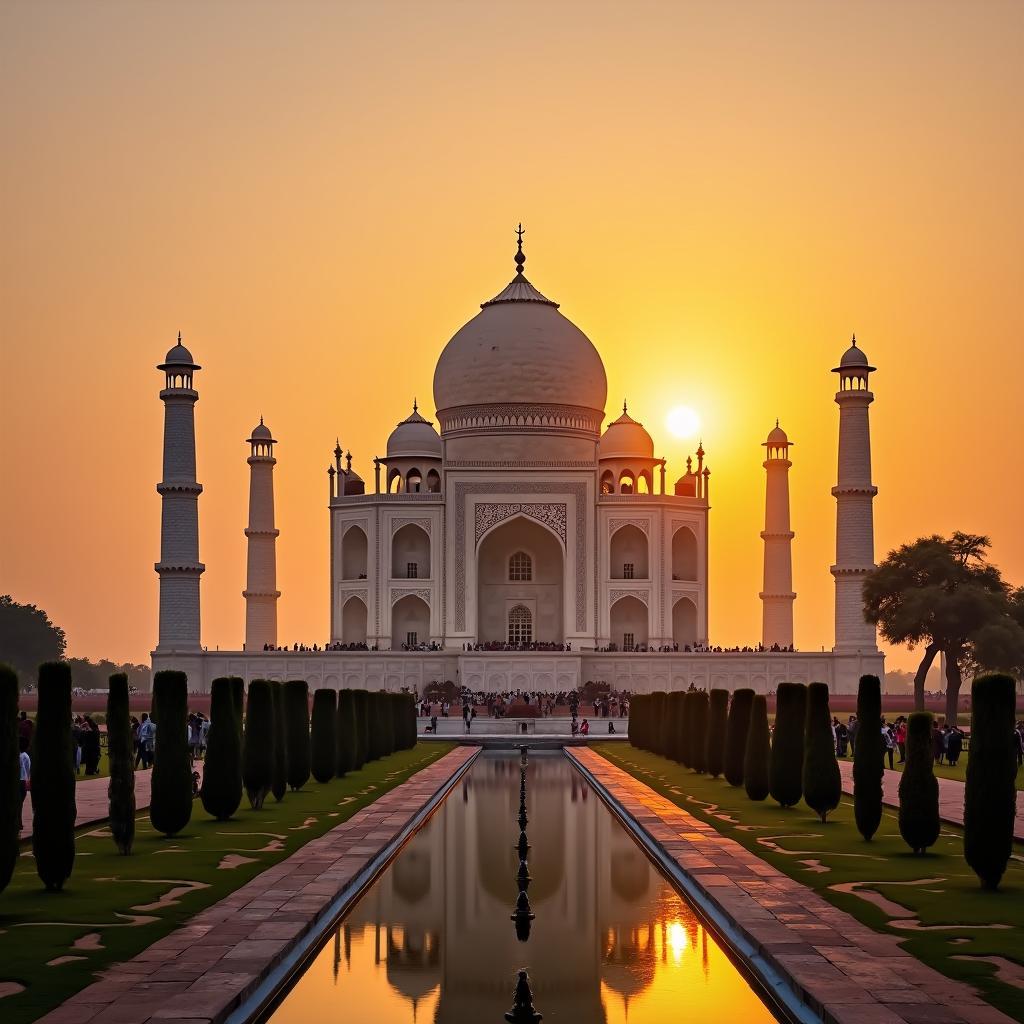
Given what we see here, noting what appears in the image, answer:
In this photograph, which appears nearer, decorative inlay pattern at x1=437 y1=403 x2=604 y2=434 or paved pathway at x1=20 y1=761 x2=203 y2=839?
paved pathway at x1=20 y1=761 x2=203 y2=839

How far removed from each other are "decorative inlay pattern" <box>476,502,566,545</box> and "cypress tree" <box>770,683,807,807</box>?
1275 inches

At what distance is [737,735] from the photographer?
870 inches

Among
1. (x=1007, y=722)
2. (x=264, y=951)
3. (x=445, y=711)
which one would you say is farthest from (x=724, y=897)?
(x=445, y=711)

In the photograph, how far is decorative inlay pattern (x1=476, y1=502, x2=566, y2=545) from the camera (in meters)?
51.5

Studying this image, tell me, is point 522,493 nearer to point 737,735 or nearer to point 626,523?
point 626,523

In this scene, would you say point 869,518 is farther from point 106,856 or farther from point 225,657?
point 106,856

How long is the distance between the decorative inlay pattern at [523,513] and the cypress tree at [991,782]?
127 ft

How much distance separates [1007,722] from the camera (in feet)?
40.7

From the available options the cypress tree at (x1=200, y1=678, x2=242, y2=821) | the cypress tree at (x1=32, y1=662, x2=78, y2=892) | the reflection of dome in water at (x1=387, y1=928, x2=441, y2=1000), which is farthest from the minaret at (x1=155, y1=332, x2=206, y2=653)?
the reflection of dome in water at (x1=387, y1=928, x2=441, y2=1000)

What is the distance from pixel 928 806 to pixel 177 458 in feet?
117

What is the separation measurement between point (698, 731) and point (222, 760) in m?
9.83

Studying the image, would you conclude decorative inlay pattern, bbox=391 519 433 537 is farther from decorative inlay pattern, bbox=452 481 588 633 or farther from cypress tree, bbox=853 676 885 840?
cypress tree, bbox=853 676 885 840

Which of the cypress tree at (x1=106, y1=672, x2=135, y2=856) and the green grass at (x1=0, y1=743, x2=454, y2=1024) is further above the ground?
the cypress tree at (x1=106, y1=672, x2=135, y2=856)

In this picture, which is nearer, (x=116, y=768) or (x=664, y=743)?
(x=116, y=768)
